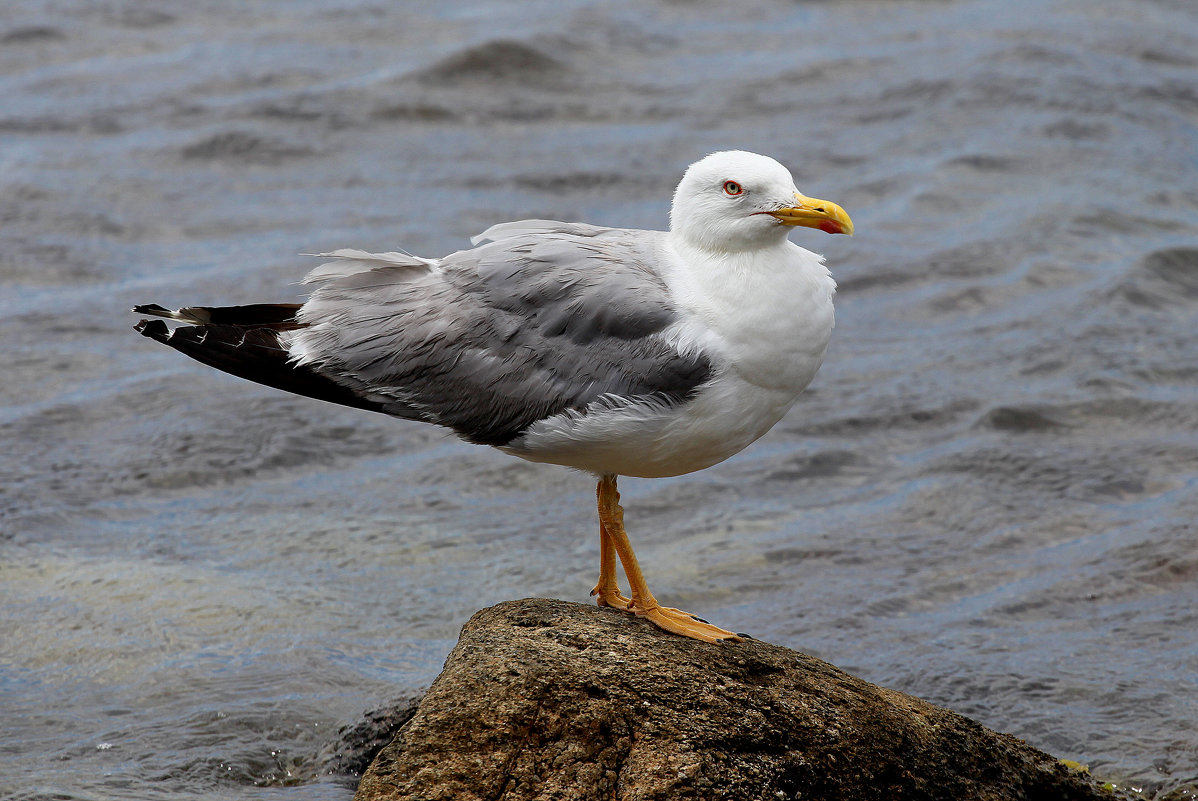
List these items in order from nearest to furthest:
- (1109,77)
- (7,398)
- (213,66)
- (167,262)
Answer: (7,398)
(167,262)
(1109,77)
(213,66)

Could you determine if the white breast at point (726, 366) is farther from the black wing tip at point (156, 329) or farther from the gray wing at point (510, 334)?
the black wing tip at point (156, 329)

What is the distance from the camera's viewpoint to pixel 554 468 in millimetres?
11000

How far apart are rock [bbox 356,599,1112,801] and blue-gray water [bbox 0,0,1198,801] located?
159 cm

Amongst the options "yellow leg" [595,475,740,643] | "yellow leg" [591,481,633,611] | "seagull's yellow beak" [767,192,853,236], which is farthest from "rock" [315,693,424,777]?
"seagull's yellow beak" [767,192,853,236]

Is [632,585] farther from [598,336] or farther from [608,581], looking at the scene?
[598,336]

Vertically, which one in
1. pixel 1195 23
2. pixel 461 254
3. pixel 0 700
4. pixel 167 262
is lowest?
pixel 0 700

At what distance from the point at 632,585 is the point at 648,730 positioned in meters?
1.21

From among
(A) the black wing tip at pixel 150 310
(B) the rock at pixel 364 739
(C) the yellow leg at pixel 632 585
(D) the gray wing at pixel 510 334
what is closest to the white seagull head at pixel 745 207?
(D) the gray wing at pixel 510 334

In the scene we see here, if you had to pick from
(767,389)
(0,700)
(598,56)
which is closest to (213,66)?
(598,56)

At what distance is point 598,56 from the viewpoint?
715 inches

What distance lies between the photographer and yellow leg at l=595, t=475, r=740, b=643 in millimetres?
6199

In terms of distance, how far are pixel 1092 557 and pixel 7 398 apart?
8191mm

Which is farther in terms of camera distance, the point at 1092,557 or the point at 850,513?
the point at 850,513

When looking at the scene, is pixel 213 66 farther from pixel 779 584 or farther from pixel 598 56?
pixel 779 584
